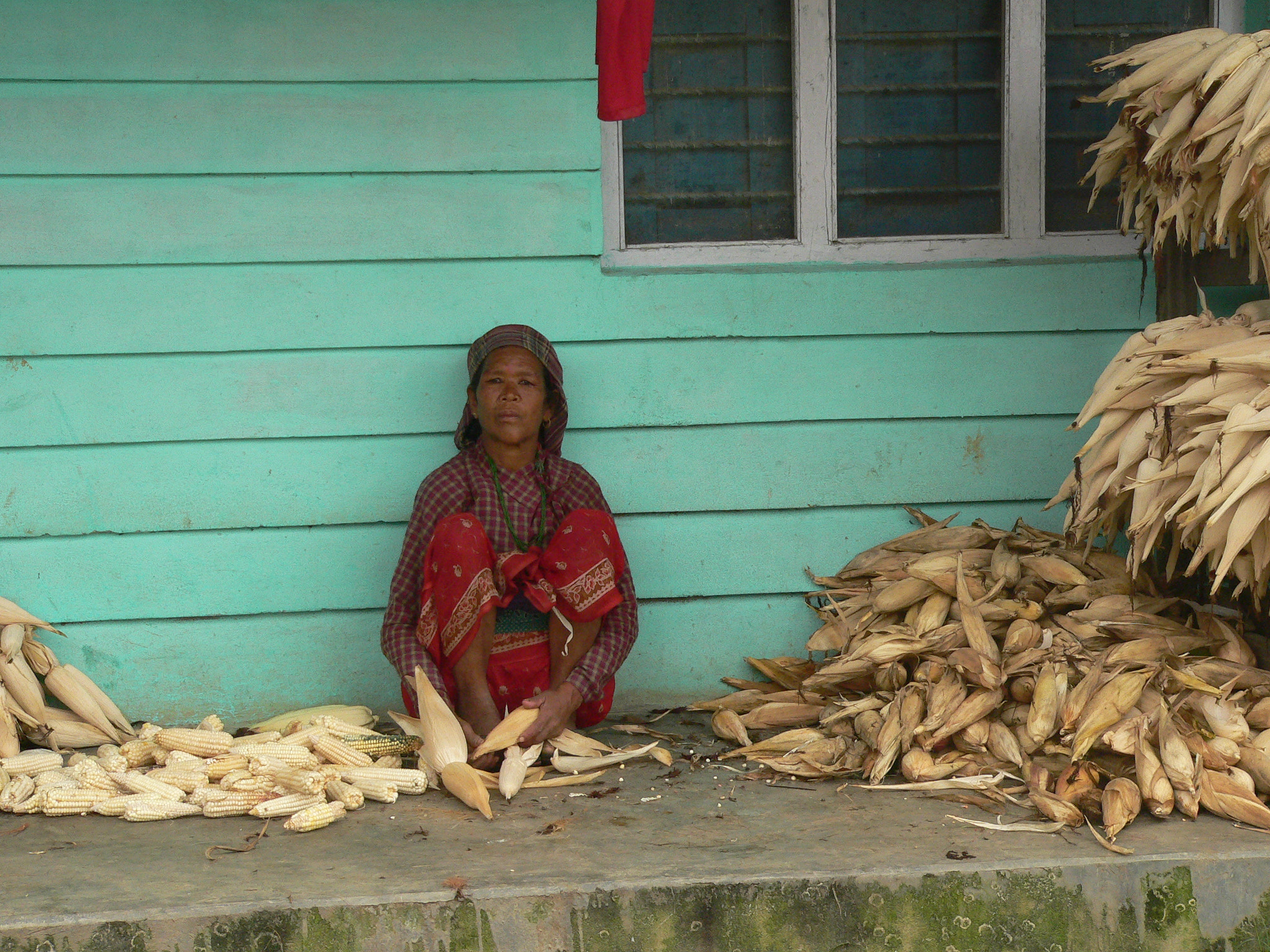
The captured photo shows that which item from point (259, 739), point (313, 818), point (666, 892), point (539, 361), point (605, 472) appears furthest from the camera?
point (605, 472)

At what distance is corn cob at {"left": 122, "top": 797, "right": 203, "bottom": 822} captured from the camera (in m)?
2.67

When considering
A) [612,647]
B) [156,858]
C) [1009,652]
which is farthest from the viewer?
[612,647]

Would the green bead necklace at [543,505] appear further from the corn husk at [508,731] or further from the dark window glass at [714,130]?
the dark window glass at [714,130]

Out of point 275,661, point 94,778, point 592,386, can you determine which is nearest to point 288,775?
point 94,778

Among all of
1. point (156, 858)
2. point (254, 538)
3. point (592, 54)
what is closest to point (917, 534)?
point (592, 54)

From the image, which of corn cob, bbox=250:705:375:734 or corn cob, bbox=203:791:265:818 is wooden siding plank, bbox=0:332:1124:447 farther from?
corn cob, bbox=203:791:265:818

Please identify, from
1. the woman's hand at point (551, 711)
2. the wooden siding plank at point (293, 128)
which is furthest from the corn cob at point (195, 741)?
the wooden siding plank at point (293, 128)

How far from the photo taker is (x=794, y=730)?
3055 mm

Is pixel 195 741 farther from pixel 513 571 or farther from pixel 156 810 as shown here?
pixel 513 571

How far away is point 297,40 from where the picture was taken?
330 centimetres

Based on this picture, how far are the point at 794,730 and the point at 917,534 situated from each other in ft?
2.58

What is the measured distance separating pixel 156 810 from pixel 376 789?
0.51m

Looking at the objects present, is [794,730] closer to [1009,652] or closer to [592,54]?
[1009,652]

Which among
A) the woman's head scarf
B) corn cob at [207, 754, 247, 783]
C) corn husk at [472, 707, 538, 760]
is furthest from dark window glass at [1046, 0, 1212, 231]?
corn cob at [207, 754, 247, 783]
